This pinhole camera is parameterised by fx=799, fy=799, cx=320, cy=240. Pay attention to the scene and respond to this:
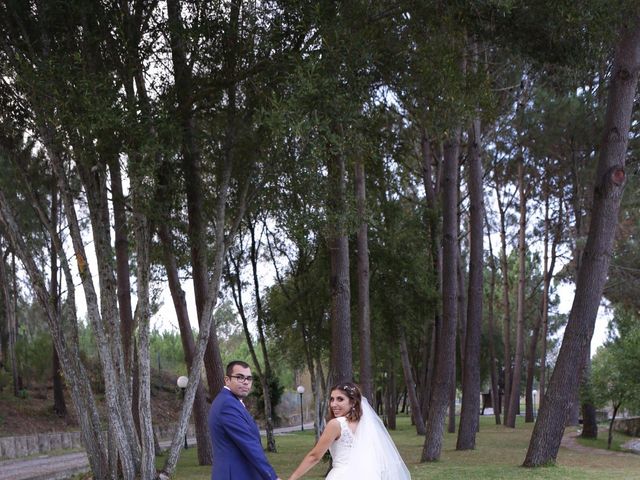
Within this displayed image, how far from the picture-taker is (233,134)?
44.2 ft

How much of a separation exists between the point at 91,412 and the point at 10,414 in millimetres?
17168

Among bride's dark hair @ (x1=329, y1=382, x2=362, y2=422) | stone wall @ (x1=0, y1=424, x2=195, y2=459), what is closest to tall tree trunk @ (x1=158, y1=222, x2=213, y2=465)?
stone wall @ (x1=0, y1=424, x2=195, y2=459)

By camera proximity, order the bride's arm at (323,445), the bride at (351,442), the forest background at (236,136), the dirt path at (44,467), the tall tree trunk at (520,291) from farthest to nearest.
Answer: the tall tree trunk at (520,291) < the dirt path at (44,467) < the forest background at (236,136) < the bride at (351,442) < the bride's arm at (323,445)

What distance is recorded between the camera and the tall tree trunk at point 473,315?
66.1ft

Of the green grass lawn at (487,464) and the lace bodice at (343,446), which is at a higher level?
the lace bodice at (343,446)

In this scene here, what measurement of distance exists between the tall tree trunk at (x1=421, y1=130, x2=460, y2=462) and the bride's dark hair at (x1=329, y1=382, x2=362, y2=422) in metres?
11.0

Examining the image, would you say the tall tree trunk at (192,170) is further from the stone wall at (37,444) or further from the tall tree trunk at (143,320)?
the stone wall at (37,444)

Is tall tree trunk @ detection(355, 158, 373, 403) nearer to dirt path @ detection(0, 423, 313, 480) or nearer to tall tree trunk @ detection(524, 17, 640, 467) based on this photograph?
tall tree trunk @ detection(524, 17, 640, 467)

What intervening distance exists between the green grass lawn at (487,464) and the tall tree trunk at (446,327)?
0.55 m

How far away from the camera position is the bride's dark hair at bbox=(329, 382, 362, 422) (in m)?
6.35

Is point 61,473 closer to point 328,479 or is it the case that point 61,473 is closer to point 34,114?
point 34,114

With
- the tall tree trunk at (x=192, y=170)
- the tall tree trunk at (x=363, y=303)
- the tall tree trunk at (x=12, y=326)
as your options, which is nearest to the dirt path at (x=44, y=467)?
the tall tree trunk at (x=192, y=170)

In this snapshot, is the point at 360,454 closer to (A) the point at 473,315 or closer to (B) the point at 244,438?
(B) the point at 244,438

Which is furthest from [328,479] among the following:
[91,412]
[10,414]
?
[10,414]
